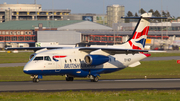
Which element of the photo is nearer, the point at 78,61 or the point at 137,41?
the point at 78,61

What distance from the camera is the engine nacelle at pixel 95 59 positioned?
33.5 meters

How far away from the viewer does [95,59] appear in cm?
3366

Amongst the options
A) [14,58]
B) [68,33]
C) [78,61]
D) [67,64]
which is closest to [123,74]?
[78,61]

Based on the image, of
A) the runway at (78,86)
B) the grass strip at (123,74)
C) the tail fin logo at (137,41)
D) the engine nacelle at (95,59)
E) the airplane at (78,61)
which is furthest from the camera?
the grass strip at (123,74)

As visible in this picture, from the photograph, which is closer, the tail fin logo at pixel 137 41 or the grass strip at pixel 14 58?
the tail fin logo at pixel 137 41

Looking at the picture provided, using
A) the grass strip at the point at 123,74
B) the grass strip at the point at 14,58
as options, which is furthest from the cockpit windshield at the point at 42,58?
the grass strip at the point at 14,58

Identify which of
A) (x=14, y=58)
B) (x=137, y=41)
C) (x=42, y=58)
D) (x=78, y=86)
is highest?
(x=137, y=41)

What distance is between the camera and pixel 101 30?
189250 millimetres

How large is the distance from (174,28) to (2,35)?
106690mm

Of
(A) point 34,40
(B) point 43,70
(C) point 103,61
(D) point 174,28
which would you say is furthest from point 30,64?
(D) point 174,28

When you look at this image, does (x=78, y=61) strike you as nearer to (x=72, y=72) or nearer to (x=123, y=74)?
(x=72, y=72)

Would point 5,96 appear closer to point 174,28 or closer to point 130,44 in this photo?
point 130,44

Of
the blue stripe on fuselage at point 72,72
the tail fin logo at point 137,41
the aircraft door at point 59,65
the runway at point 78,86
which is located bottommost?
the runway at point 78,86

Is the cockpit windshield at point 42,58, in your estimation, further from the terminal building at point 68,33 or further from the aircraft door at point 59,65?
the terminal building at point 68,33
